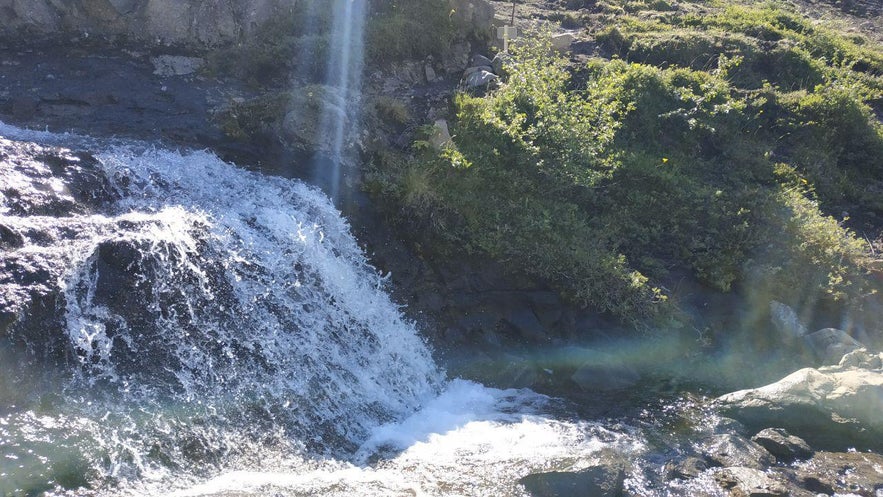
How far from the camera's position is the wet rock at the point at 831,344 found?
27.7 ft

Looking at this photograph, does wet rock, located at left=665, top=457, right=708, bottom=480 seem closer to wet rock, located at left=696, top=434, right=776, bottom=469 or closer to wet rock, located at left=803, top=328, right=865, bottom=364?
wet rock, located at left=696, top=434, right=776, bottom=469

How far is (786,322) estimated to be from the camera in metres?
8.98

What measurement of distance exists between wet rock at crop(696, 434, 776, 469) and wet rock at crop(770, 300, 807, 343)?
2.52 metres

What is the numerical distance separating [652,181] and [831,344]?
3.22m

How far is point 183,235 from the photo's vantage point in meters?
7.08

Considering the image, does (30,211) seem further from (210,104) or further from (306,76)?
(306,76)

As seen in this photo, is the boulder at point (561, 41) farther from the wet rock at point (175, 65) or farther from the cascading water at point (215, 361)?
the cascading water at point (215, 361)

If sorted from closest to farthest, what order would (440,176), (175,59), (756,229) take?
(440,176) < (756,229) < (175,59)

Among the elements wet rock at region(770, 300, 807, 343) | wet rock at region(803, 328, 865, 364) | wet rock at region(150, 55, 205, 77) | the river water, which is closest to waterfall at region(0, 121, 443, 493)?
the river water

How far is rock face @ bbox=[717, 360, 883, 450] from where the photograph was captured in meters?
7.18

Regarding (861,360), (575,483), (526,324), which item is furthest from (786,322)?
(575,483)

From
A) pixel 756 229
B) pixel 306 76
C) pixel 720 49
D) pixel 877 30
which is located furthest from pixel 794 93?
pixel 306 76

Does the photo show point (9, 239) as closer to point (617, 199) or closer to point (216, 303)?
point (216, 303)

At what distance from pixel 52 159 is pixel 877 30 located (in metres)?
18.5
